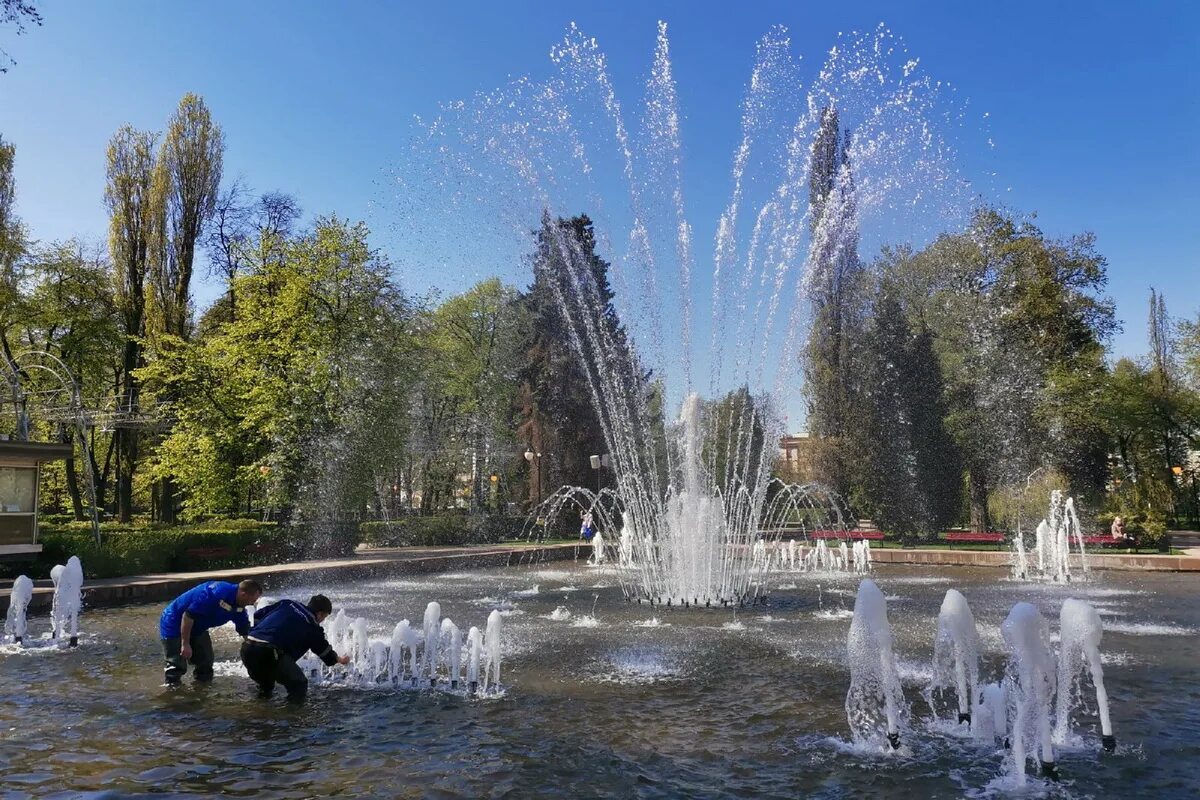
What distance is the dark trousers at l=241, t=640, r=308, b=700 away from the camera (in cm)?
823

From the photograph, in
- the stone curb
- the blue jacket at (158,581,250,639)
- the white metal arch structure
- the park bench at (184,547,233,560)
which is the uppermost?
the white metal arch structure

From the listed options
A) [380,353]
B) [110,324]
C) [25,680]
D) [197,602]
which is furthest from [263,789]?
[110,324]

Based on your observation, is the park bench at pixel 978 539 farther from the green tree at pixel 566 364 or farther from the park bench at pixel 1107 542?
the green tree at pixel 566 364

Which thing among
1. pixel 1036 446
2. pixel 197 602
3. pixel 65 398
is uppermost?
pixel 65 398

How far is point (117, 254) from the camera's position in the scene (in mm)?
32281

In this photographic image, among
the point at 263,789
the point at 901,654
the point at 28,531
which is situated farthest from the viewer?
the point at 28,531

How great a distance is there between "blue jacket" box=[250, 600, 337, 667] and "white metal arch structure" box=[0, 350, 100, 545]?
14.3 m

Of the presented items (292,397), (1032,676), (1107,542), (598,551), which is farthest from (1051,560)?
(292,397)

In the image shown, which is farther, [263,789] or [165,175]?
[165,175]

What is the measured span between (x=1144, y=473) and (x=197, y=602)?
38.9m

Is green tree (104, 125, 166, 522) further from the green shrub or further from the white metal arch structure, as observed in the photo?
the green shrub

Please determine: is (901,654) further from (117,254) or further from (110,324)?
(110,324)

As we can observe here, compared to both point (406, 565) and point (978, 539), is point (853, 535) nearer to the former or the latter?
point (978, 539)

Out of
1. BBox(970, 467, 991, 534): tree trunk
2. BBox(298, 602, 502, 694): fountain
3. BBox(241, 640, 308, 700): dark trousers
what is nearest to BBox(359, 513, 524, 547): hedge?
BBox(970, 467, 991, 534): tree trunk
